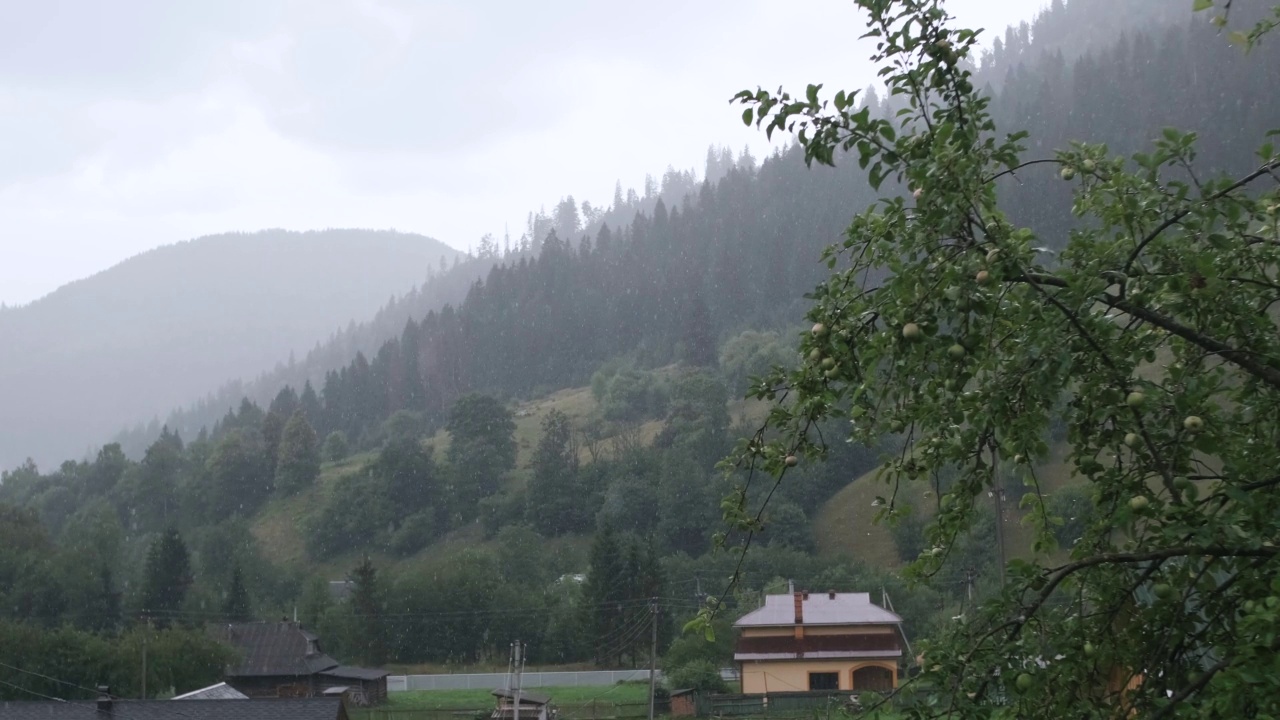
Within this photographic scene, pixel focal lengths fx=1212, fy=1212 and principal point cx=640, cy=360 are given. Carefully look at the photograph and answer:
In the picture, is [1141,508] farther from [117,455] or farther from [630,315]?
[630,315]

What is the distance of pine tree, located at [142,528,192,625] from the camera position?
7031cm

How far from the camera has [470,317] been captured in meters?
151

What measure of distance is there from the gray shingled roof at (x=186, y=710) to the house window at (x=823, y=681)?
809 inches

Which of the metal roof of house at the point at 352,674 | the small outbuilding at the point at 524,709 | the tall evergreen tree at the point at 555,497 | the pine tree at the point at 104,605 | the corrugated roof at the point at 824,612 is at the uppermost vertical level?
the tall evergreen tree at the point at 555,497

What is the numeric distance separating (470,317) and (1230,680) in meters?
149

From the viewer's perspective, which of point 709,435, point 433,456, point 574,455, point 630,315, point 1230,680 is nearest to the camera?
point 1230,680

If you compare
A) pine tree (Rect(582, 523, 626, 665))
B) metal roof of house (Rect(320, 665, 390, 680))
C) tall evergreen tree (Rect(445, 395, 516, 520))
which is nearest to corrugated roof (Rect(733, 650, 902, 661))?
pine tree (Rect(582, 523, 626, 665))

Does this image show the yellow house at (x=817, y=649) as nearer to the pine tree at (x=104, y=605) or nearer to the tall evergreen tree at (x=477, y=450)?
the pine tree at (x=104, y=605)

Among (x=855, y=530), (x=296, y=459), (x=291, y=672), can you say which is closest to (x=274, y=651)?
(x=291, y=672)

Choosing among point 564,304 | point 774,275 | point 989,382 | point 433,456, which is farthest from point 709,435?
point 989,382

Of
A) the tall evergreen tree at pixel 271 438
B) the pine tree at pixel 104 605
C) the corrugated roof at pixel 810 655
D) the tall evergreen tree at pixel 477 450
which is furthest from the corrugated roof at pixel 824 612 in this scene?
the tall evergreen tree at pixel 271 438

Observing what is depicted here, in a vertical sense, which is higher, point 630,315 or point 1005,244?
point 630,315

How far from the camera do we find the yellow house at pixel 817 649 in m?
41.7

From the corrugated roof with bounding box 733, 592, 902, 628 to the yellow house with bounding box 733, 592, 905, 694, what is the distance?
0.11 ft
